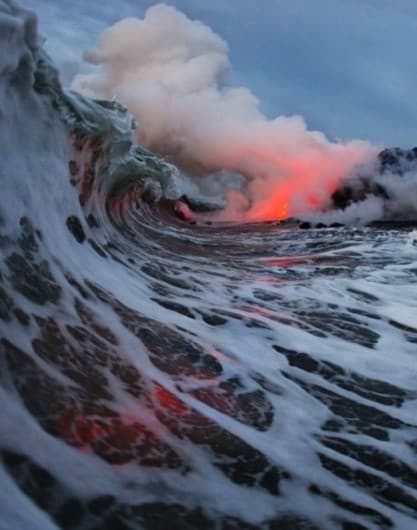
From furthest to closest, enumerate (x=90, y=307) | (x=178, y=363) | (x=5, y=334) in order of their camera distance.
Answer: (x=90, y=307), (x=178, y=363), (x=5, y=334)

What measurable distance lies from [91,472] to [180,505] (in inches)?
19.1

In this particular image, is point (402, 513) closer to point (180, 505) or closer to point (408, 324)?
point (180, 505)

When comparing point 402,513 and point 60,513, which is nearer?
point 60,513

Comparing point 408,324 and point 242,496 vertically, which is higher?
point 408,324

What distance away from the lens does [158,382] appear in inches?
192

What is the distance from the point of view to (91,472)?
3.32m

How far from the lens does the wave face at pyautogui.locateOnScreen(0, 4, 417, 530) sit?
334 centimetres

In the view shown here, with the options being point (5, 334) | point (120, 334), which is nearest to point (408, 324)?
point (120, 334)

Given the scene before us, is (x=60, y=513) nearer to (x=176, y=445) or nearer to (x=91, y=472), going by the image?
(x=91, y=472)

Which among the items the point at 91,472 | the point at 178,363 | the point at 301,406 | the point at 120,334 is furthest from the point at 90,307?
the point at 91,472

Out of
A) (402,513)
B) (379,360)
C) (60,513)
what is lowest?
(60,513)

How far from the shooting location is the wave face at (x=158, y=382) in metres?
3.34

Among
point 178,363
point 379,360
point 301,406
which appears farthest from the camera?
point 379,360

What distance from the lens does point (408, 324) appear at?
8.44m
